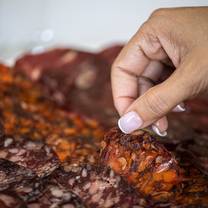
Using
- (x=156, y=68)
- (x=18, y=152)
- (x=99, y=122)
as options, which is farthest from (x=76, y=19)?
(x=18, y=152)

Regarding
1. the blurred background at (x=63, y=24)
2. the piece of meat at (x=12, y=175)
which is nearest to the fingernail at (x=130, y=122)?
the piece of meat at (x=12, y=175)

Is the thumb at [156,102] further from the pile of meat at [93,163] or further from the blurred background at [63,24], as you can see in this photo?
the blurred background at [63,24]

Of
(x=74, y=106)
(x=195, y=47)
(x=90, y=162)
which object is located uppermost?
(x=195, y=47)

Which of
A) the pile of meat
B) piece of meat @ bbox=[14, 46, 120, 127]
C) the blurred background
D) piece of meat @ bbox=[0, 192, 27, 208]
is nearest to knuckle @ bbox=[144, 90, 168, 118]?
the pile of meat

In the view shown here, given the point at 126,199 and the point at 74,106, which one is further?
the point at 74,106

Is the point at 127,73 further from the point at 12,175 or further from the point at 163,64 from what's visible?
the point at 12,175

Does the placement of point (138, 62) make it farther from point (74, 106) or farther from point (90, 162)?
point (74, 106)
